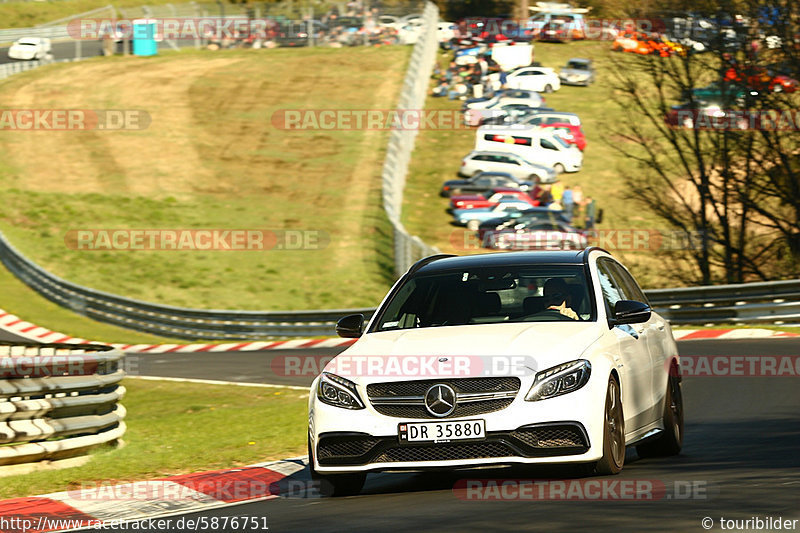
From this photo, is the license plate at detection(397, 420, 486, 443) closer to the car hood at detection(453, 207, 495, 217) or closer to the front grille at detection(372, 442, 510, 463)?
the front grille at detection(372, 442, 510, 463)

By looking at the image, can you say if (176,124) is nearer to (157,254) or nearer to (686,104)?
(157,254)

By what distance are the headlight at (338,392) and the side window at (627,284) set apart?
2.87 meters

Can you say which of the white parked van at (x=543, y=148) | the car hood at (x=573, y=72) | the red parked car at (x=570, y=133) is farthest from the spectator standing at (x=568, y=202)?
the car hood at (x=573, y=72)

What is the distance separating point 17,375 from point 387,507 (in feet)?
12.6

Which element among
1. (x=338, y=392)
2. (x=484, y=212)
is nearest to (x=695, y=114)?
(x=484, y=212)

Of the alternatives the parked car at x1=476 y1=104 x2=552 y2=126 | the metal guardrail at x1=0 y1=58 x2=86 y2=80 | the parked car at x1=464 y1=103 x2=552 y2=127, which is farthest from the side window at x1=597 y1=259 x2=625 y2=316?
the metal guardrail at x1=0 y1=58 x2=86 y2=80

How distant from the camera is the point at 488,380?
313 inches

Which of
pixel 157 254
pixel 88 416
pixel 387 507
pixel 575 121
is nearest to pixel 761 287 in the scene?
pixel 88 416

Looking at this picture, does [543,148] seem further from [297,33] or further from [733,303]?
[297,33]

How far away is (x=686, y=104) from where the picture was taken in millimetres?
31547

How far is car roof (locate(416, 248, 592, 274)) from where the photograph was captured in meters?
9.39

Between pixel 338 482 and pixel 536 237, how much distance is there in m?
27.6

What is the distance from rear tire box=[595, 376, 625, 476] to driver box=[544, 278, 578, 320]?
27.7 inches

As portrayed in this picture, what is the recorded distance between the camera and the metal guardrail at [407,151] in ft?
104
